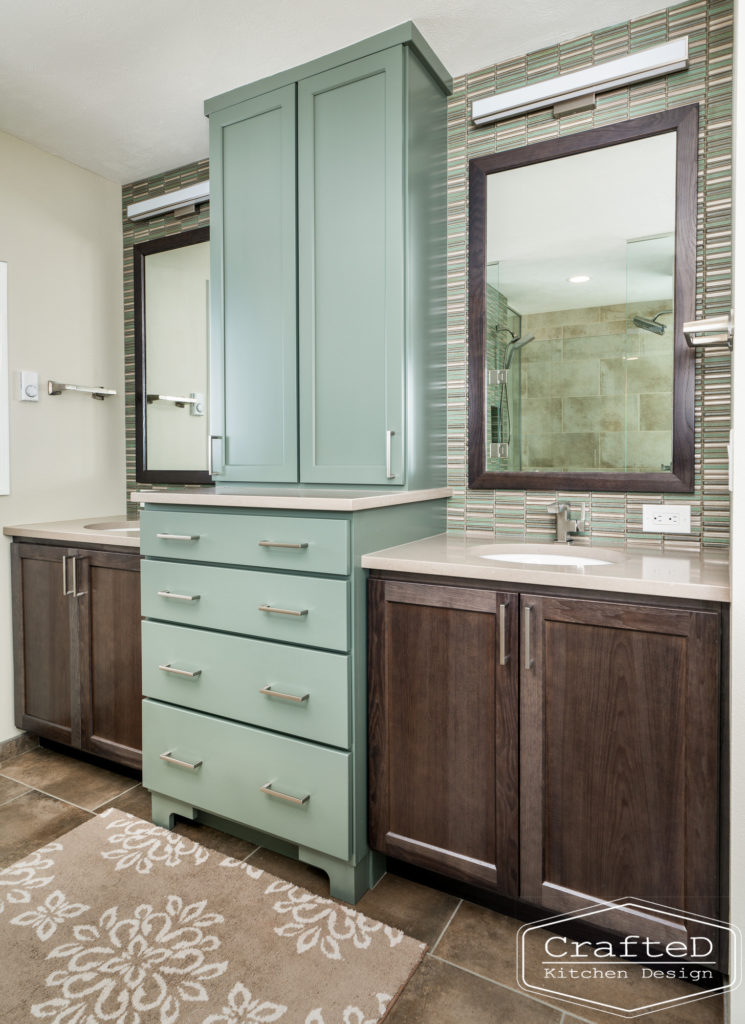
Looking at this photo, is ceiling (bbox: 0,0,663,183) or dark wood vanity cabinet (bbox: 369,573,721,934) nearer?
dark wood vanity cabinet (bbox: 369,573,721,934)

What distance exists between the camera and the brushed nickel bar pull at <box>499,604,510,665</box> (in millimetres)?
1527

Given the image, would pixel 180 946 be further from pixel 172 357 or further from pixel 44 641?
pixel 172 357

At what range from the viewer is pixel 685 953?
137cm

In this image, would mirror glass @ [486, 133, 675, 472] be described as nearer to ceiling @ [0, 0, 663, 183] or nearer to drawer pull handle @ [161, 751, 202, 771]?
ceiling @ [0, 0, 663, 183]

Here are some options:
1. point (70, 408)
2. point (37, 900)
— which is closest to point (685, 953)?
point (37, 900)

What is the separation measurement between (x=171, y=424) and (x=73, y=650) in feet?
3.65

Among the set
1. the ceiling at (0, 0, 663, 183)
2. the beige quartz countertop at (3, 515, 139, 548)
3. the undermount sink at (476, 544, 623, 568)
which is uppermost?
the ceiling at (0, 0, 663, 183)

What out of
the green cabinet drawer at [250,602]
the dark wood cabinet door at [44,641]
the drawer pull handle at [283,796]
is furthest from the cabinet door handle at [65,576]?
the drawer pull handle at [283,796]

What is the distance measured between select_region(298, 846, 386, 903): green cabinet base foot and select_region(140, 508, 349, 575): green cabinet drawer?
0.80m

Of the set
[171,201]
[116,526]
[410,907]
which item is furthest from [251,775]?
[171,201]

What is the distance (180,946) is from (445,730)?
2.72 feet

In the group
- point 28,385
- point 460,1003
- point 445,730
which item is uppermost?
point 28,385

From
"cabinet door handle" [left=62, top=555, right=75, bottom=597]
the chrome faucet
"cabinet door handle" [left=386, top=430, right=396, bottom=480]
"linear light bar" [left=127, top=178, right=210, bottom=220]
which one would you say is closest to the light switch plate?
"cabinet door handle" [left=62, top=555, right=75, bottom=597]

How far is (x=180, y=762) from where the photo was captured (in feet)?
6.40
